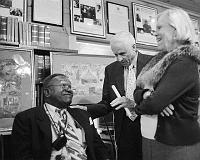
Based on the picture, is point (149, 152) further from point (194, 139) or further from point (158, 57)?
point (158, 57)

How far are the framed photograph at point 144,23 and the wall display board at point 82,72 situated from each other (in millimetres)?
1162

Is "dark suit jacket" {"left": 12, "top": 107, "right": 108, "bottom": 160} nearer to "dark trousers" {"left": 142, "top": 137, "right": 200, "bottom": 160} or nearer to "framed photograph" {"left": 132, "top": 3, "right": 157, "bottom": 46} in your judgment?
"dark trousers" {"left": 142, "top": 137, "right": 200, "bottom": 160}

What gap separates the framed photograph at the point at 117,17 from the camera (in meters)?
3.59

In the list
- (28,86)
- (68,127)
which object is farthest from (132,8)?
(68,127)

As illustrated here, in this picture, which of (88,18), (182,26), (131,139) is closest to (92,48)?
(88,18)

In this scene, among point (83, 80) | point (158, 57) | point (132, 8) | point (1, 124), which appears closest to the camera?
point (158, 57)

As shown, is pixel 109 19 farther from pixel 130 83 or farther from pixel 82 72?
pixel 130 83

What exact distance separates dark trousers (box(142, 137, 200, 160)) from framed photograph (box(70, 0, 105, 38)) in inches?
88.2

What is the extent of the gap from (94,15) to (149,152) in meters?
2.52

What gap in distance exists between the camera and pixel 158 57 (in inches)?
53.6

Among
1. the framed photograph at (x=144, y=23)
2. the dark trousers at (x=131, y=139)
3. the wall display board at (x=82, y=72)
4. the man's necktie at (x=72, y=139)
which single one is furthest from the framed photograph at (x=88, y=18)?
the dark trousers at (x=131, y=139)

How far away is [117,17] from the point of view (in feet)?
12.0

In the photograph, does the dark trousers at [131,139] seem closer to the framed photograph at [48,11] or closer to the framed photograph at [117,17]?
the framed photograph at [48,11]

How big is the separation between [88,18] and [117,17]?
517mm
